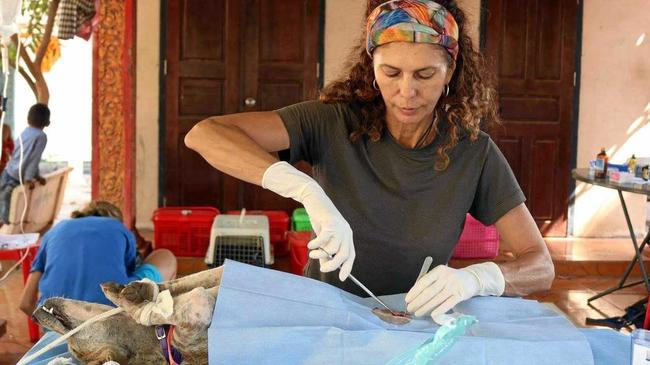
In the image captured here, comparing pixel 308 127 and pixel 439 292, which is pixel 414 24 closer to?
pixel 308 127

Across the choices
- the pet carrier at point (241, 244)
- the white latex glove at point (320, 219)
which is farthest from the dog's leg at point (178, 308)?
the pet carrier at point (241, 244)

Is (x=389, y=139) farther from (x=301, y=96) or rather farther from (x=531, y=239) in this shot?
(x=301, y=96)

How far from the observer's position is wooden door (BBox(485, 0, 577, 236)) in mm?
6883

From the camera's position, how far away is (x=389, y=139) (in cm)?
215

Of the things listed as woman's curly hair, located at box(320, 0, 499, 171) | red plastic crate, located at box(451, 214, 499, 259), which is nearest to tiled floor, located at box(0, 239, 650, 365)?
red plastic crate, located at box(451, 214, 499, 259)

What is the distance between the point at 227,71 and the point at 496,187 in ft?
15.8

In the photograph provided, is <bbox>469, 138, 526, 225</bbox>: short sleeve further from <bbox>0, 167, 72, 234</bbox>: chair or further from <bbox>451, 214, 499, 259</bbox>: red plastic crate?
<bbox>0, 167, 72, 234</bbox>: chair

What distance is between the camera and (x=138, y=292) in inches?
60.0

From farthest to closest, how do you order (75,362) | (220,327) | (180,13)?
1. (180,13)
2. (75,362)
3. (220,327)

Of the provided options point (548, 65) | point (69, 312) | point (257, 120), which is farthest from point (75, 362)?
point (548, 65)

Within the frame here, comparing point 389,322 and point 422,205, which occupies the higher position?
point 422,205

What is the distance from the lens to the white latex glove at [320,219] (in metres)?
1.73

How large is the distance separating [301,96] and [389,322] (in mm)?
5216

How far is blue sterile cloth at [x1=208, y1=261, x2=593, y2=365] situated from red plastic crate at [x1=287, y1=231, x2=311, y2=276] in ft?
11.5
